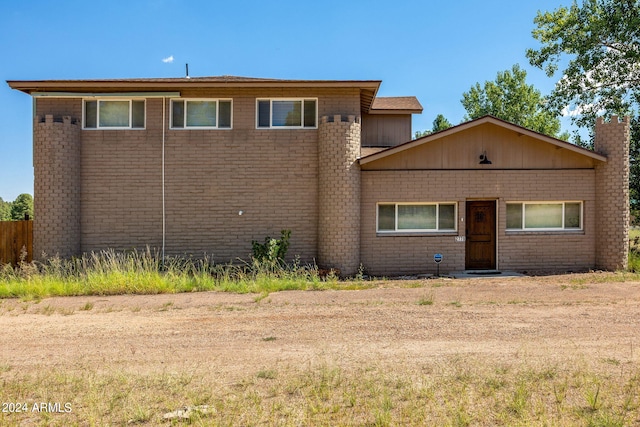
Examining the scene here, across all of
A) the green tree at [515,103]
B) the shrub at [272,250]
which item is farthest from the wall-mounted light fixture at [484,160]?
the green tree at [515,103]

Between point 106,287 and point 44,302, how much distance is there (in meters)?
1.37

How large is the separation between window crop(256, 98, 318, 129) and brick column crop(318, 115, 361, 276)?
2.61 feet

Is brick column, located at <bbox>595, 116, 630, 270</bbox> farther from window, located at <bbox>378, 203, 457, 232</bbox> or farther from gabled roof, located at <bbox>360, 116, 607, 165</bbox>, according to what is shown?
window, located at <bbox>378, 203, 457, 232</bbox>

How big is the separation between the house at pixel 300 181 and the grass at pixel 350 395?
9.09 meters

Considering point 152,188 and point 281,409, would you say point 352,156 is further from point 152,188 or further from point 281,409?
point 281,409

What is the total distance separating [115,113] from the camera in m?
14.6

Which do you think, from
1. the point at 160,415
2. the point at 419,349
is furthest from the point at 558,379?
the point at 160,415

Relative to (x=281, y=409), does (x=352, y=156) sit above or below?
above

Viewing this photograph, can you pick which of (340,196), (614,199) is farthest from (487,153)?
(340,196)

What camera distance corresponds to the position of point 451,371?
521 cm

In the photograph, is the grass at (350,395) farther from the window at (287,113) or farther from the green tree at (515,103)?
the green tree at (515,103)

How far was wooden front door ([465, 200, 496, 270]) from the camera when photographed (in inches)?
576

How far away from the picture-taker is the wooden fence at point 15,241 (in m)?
14.1

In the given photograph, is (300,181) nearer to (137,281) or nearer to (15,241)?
(137,281)
